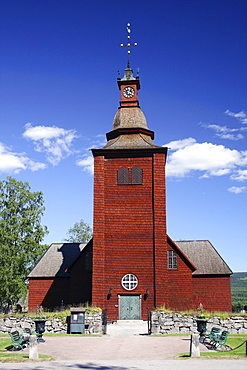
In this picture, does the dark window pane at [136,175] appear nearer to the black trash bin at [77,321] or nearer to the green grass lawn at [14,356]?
the black trash bin at [77,321]

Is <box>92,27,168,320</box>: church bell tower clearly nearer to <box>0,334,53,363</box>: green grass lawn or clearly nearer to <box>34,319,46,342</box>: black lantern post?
<box>34,319,46,342</box>: black lantern post

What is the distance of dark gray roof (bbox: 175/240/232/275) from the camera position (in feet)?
116

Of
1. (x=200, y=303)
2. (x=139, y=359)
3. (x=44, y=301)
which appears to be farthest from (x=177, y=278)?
(x=139, y=359)

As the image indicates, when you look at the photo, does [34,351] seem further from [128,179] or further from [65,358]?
[128,179]

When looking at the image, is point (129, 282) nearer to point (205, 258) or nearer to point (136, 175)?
point (136, 175)

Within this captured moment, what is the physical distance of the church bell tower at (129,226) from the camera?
Answer: 1142 inches

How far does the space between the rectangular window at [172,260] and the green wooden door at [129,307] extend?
4904mm

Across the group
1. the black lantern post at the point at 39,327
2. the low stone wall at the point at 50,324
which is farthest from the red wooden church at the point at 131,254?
the black lantern post at the point at 39,327

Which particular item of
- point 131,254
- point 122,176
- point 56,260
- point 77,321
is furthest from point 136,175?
point 77,321

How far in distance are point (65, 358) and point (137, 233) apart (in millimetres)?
16294

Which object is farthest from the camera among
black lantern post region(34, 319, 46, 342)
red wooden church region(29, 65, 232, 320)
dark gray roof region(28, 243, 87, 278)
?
dark gray roof region(28, 243, 87, 278)

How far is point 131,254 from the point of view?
29750mm

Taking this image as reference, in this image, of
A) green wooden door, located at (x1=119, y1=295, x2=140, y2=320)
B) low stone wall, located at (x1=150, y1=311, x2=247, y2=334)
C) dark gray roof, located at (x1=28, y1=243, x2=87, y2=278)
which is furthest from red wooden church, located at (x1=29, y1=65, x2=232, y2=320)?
low stone wall, located at (x1=150, y1=311, x2=247, y2=334)

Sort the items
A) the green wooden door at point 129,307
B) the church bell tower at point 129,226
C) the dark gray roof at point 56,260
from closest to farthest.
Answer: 1. the green wooden door at point 129,307
2. the church bell tower at point 129,226
3. the dark gray roof at point 56,260
